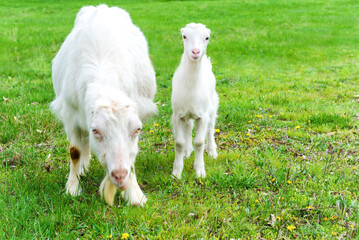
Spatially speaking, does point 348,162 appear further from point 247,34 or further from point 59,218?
point 247,34

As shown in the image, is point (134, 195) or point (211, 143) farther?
point (211, 143)

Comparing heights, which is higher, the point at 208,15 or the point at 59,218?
the point at 208,15

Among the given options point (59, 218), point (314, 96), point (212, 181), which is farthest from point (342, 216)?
point (314, 96)

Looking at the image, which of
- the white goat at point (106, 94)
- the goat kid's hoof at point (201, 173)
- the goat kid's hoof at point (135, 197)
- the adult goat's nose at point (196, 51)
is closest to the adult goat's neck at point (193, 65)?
the adult goat's nose at point (196, 51)

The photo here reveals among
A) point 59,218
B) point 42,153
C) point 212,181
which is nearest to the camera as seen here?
point 59,218

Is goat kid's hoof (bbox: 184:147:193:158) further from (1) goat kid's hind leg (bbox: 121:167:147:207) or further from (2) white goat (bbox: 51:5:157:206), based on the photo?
(1) goat kid's hind leg (bbox: 121:167:147:207)

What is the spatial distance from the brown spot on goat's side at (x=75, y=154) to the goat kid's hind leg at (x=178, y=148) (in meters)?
1.03

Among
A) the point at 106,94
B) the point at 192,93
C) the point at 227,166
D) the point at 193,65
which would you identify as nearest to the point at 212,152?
the point at 227,166

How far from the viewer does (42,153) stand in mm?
4445

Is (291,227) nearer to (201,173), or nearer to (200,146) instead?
(201,173)

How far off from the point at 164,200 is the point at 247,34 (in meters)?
11.5

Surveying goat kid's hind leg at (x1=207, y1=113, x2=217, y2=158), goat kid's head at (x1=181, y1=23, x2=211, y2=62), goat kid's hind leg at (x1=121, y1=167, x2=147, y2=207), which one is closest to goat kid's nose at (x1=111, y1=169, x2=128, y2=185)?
goat kid's hind leg at (x1=121, y1=167, x2=147, y2=207)

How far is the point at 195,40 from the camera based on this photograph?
3744 mm

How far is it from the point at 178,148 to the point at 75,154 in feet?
3.68
